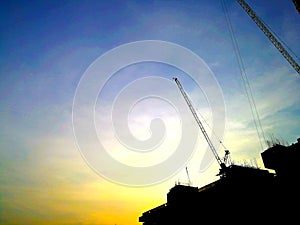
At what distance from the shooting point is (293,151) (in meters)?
50.5

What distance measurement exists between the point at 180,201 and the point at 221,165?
103ft

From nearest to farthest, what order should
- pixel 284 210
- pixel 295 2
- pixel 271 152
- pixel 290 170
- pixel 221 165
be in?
pixel 284 210, pixel 295 2, pixel 290 170, pixel 271 152, pixel 221 165

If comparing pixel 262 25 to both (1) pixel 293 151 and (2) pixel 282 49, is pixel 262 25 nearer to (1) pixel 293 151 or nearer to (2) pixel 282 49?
(2) pixel 282 49

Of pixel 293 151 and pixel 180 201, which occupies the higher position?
pixel 293 151

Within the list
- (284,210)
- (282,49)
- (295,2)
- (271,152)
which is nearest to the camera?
(284,210)

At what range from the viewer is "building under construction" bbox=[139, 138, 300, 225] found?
1634 inches

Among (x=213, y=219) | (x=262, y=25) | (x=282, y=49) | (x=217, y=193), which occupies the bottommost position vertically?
(x=213, y=219)

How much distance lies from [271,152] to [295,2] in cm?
3576

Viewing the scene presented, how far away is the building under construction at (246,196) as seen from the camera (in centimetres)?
4150

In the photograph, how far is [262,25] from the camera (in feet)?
210

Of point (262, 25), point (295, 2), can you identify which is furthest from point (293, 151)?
point (262, 25)

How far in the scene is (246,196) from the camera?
141ft

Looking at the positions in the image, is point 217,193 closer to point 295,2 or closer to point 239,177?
point 239,177

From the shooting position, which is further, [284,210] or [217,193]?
[217,193]
